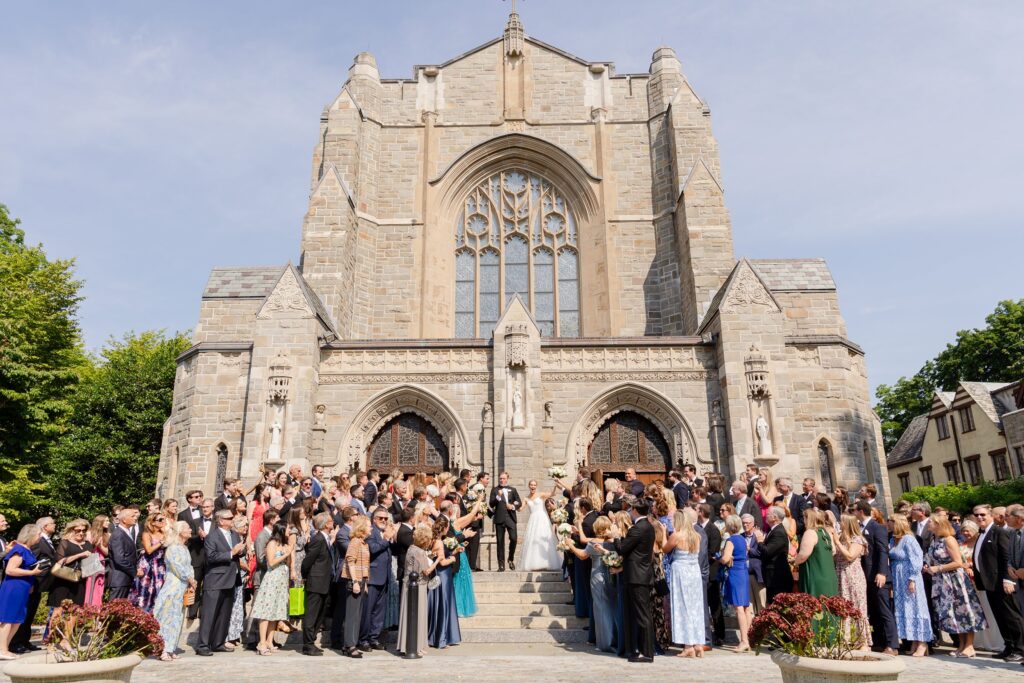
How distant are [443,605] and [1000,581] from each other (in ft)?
20.9

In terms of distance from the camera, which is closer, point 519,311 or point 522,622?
point 522,622

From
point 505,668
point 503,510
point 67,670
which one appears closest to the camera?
point 67,670

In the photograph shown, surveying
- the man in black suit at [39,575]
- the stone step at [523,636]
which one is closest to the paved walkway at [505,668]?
the stone step at [523,636]

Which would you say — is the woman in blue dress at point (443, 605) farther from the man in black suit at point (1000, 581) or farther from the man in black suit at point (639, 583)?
the man in black suit at point (1000, 581)

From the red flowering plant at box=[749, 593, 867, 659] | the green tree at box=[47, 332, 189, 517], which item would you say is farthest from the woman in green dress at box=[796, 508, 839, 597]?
the green tree at box=[47, 332, 189, 517]

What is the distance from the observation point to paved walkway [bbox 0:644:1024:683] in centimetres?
657

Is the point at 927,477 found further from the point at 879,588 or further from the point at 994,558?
the point at 879,588

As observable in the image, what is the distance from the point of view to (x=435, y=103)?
927 inches

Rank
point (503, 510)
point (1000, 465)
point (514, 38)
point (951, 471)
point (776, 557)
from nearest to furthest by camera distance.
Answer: point (776, 557)
point (503, 510)
point (514, 38)
point (1000, 465)
point (951, 471)

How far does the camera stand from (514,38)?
947 inches

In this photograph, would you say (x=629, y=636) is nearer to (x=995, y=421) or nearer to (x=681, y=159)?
(x=681, y=159)

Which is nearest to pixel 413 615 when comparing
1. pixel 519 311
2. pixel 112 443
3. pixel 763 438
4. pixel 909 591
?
pixel 909 591

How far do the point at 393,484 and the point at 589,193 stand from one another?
1343 centimetres

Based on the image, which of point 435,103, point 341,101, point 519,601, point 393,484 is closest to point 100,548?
point 393,484
